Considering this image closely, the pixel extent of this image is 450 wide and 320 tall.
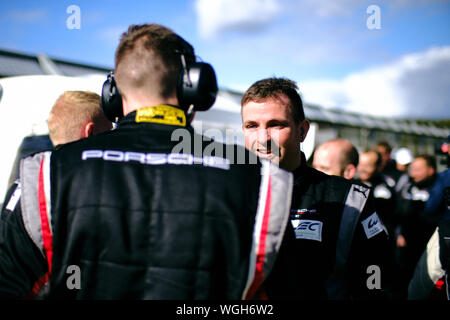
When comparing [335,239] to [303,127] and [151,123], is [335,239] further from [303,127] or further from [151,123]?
[151,123]

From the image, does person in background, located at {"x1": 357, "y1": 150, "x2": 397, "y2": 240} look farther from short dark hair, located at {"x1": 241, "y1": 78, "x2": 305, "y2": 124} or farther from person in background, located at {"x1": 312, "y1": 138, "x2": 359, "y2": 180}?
short dark hair, located at {"x1": 241, "y1": 78, "x2": 305, "y2": 124}

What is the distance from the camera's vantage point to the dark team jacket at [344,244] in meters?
1.74

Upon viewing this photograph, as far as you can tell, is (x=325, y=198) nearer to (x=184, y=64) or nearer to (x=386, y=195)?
(x=184, y=64)

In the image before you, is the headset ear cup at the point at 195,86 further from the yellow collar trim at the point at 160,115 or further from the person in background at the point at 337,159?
the person in background at the point at 337,159

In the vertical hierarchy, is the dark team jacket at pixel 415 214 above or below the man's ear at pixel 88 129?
below

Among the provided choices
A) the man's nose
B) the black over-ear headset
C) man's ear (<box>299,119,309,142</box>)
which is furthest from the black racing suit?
the black over-ear headset

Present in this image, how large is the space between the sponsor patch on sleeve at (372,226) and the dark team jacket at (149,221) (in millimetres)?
728

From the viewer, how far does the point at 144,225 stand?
45.8 inches

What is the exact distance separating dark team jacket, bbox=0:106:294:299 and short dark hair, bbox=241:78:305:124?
1.02 m

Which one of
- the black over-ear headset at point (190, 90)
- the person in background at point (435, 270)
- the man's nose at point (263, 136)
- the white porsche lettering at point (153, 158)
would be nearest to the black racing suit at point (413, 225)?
the person in background at point (435, 270)

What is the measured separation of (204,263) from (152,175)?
322mm

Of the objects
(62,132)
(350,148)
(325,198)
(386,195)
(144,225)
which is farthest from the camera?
(386,195)

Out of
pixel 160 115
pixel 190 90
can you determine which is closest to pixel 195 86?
pixel 190 90
